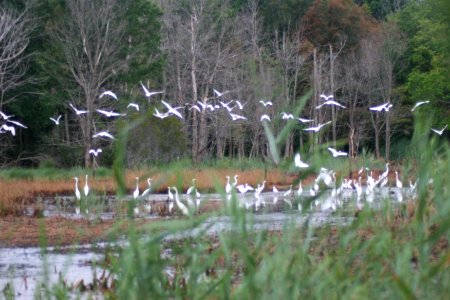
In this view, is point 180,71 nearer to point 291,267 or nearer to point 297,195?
point 297,195

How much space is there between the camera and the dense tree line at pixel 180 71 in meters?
29.5

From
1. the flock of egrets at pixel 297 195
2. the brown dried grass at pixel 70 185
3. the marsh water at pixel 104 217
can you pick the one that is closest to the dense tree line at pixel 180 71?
the brown dried grass at pixel 70 185

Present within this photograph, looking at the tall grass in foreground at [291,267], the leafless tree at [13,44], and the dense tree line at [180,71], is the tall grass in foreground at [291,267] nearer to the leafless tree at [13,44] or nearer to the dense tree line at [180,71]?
the dense tree line at [180,71]

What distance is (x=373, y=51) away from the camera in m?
38.3

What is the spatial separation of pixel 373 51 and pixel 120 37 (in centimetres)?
1201

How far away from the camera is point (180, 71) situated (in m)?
36.7

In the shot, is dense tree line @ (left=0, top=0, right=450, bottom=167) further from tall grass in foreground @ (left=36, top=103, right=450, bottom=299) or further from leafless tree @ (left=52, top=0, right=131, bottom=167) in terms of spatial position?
tall grass in foreground @ (left=36, top=103, right=450, bottom=299)

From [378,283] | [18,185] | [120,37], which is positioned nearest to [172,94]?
[120,37]

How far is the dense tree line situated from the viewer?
29.5 metres

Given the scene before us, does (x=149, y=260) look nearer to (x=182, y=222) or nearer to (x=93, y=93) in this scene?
(x=182, y=222)

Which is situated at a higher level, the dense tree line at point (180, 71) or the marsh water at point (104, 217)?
the dense tree line at point (180, 71)

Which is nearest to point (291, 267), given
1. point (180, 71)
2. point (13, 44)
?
point (13, 44)

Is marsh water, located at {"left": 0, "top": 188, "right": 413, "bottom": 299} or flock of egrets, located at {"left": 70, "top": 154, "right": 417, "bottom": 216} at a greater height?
flock of egrets, located at {"left": 70, "top": 154, "right": 417, "bottom": 216}

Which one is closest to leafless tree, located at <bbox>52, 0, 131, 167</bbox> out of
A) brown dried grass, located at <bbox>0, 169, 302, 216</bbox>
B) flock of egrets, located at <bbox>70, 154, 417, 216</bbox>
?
brown dried grass, located at <bbox>0, 169, 302, 216</bbox>
